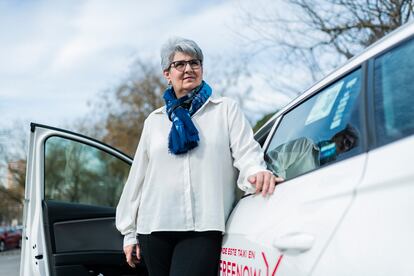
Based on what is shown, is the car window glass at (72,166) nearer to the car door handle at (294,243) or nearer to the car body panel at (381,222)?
the car door handle at (294,243)

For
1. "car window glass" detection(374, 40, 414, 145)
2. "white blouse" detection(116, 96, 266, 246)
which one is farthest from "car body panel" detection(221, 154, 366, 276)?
"white blouse" detection(116, 96, 266, 246)

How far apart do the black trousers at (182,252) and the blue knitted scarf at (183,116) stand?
37 centimetres

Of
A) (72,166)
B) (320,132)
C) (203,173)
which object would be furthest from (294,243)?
(72,166)

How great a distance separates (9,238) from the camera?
92.8 feet

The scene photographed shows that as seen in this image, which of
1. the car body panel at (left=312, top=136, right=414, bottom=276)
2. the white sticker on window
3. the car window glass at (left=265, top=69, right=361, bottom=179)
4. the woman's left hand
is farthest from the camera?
the woman's left hand

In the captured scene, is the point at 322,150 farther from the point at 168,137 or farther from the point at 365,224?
the point at 168,137

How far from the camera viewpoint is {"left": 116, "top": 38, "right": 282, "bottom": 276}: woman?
226 centimetres

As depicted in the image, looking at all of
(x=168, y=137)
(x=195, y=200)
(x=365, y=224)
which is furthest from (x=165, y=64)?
(x=365, y=224)

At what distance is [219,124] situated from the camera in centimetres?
239

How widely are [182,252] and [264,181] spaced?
50 centimetres

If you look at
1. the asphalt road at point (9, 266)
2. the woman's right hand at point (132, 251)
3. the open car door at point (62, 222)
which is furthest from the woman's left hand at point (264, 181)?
the asphalt road at point (9, 266)

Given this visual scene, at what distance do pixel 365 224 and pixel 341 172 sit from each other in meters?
0.24

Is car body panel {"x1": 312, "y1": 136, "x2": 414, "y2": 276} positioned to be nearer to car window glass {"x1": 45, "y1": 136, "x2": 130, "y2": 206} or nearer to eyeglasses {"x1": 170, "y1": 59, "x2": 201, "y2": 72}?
eyeglasses {"x1": 170, "y1": 59, "x2": 201, "y2": 72}

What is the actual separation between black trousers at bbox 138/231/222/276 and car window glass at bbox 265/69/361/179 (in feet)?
1.40
